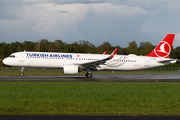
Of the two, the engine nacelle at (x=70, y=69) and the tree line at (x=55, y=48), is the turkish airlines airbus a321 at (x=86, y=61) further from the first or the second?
the tree line at (x=55, y=48)

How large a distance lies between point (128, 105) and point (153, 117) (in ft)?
7.99

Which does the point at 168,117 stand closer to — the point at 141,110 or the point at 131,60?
the point at 141,110

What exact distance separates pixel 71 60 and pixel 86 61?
2064 mm

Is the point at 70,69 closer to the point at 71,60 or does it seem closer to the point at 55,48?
the point at 71,60

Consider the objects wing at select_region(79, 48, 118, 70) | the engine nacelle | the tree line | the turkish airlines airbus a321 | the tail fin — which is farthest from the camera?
the tree line

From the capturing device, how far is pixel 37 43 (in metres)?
88.4

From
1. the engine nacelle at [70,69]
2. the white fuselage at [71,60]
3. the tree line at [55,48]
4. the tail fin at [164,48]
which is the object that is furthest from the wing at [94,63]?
the tree line at [55,48]

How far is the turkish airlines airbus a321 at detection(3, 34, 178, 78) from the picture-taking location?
97.3 feet

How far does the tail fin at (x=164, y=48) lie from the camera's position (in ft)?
110

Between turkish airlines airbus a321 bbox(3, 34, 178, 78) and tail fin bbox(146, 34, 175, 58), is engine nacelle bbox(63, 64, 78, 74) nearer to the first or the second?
turkish airlines airbus a321 bbox(3, 34, 178, 78)

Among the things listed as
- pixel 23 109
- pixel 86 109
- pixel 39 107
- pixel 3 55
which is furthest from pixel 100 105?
pixel 3 55

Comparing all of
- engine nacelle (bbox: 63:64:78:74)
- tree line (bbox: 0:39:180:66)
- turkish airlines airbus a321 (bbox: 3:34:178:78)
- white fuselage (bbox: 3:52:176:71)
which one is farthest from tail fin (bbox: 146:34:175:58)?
tree line (bbox: 0:39:180:66)

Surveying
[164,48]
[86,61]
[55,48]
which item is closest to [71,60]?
[86,61]

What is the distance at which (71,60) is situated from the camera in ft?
99.7
